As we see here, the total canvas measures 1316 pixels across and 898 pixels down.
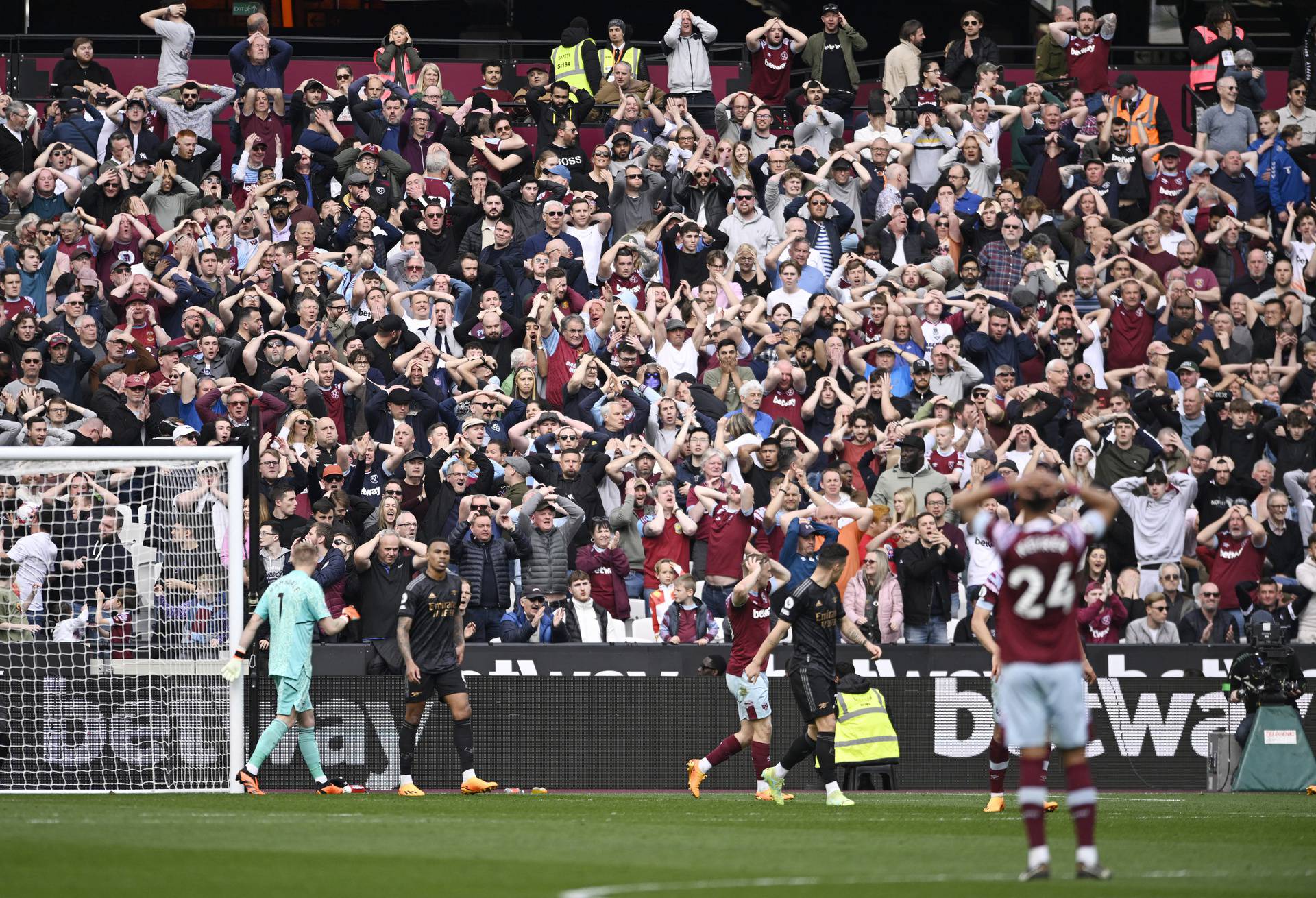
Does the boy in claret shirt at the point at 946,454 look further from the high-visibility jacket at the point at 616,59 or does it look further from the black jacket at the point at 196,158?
the black jacket at the point at 196,158

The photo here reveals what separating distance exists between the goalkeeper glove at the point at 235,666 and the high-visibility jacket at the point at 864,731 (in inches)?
210

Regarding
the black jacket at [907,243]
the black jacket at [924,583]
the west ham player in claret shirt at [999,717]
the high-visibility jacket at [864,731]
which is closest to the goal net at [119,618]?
the high-visibility jacket at [864,731]

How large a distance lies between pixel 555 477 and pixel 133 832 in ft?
28.8

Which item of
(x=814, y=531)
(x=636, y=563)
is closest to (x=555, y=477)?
(x=636, y=563)

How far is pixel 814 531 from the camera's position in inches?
696

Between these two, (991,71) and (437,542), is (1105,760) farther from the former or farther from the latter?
(991,71)

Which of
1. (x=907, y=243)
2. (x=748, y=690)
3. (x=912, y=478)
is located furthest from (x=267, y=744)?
(x=907, y=243)

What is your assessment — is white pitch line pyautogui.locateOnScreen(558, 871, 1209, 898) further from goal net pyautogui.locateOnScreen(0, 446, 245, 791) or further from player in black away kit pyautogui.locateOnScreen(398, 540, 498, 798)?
goal net pyautogui.locateOnScreen(0, 446, 245, 791)

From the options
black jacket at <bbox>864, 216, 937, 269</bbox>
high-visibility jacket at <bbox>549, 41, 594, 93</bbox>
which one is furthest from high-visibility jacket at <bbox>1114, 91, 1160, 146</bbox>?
high-visibility jacket at <bbox>549, 41, 594, 93</bbox>

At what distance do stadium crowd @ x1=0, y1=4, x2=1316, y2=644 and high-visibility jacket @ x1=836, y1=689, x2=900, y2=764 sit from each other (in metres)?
1.32

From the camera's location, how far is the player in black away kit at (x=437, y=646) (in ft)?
53.7

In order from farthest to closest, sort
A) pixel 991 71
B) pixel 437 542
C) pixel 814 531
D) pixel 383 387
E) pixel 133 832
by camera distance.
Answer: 1. pixel 991 71
2. pixel 383 387
3. pixel 814 531
4. pixel 437 542
5. pixel 133 832

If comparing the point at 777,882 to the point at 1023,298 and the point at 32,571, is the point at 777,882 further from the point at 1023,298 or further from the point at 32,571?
the point at 1023,298

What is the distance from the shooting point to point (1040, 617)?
389 inches
